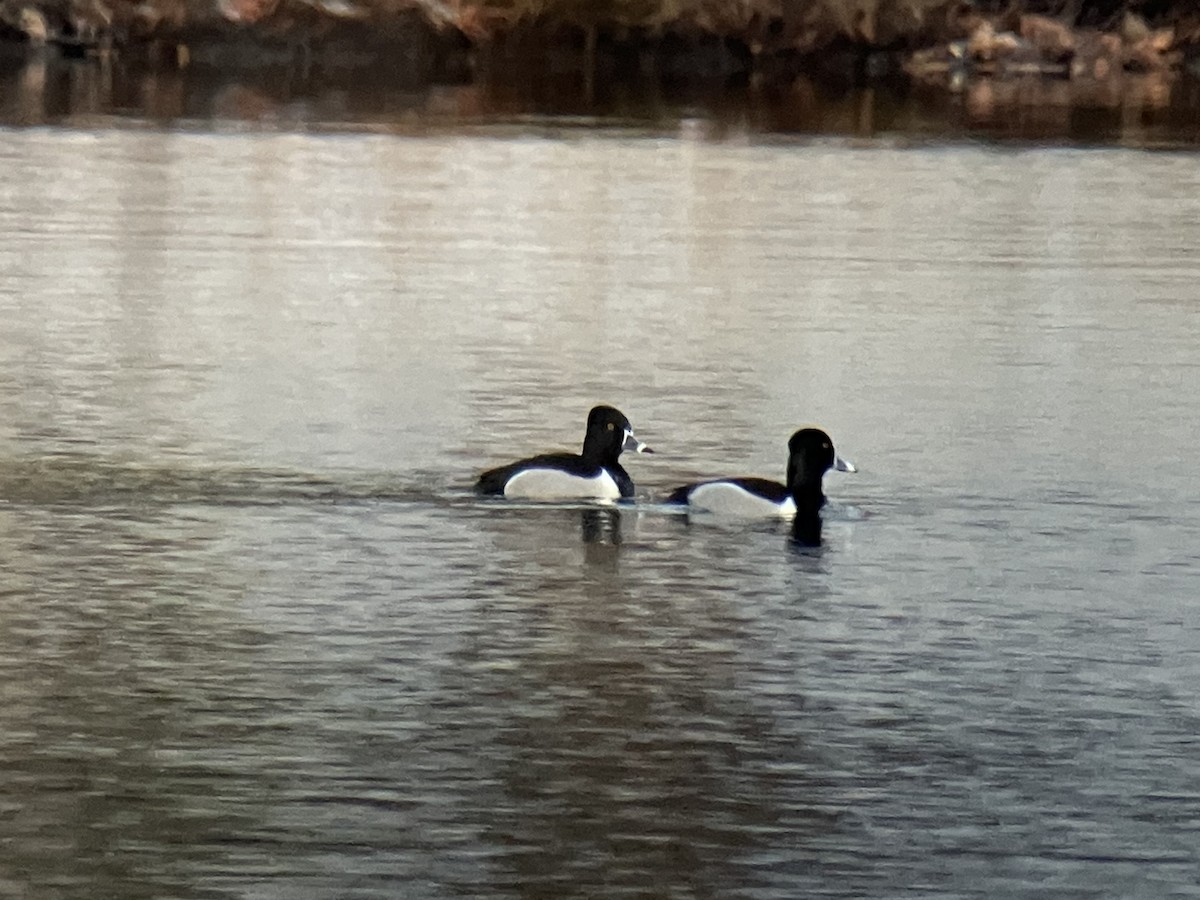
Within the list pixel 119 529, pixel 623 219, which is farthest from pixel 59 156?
pixel 119 529

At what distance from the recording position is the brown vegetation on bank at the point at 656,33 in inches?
1871

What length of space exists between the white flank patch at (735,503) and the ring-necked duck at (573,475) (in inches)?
17.3

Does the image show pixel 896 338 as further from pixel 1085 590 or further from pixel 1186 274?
pixel 1085 590

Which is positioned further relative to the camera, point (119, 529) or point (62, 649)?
point (119, 529)

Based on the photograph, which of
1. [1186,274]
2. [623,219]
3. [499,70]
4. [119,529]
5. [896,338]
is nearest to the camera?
[119,529]

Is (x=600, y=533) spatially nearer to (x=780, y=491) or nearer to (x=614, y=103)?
(x=780, y=491)

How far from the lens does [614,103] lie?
37500mm

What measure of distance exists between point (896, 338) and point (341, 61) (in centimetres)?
3240

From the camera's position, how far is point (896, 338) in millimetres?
17219

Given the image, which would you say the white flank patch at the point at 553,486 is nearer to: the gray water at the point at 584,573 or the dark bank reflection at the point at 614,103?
the gray water at the point at 584,573

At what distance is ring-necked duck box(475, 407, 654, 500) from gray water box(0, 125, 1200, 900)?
94 mm

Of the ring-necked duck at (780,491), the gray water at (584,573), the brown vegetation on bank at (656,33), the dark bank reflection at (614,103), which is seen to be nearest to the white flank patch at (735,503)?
the ring-necked duck at (780,491)

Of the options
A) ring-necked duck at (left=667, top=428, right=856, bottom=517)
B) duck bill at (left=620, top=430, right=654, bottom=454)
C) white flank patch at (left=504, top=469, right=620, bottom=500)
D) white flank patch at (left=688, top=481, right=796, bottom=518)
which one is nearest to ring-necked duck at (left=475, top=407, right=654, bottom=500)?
white flank patch at (left=504, top=469, right=620, bottom=500)

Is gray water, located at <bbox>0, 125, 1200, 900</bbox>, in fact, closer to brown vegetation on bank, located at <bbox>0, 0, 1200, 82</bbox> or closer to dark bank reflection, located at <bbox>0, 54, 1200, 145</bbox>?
dark bank reflection, located at <bbox>0, 54, 1200, 145</bbox>
